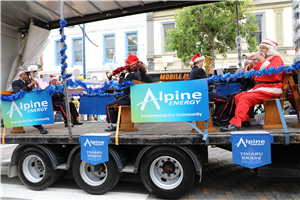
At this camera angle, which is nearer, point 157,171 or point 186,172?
point 186,172

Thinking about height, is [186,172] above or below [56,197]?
above

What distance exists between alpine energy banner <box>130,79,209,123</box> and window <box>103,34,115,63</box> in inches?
548

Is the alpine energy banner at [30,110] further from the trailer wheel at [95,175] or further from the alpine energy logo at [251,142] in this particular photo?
the alpine energy logo at [251,142]

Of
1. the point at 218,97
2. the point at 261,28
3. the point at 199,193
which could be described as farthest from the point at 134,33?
the point at 199,193

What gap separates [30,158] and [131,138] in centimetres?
221

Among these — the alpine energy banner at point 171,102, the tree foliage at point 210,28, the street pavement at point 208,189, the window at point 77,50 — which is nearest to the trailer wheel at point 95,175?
the street pavement at point 208,189

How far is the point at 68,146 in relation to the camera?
4.35 meters

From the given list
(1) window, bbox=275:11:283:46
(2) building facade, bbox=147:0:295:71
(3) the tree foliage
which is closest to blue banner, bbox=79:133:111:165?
(3) the tree foliage

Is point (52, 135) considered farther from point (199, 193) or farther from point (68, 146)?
point (199, 193)

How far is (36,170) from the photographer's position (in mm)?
4344

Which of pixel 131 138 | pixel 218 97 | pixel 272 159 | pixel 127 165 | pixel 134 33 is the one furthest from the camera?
pixel 134 33

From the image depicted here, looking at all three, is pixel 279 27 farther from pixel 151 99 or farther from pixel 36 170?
pixel 36 170

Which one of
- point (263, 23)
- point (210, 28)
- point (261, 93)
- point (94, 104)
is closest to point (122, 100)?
A: point (261, 93)

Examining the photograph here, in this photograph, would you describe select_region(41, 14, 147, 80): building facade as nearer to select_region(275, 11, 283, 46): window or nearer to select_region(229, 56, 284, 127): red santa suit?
select_region(275, 11, 283, 46): window
